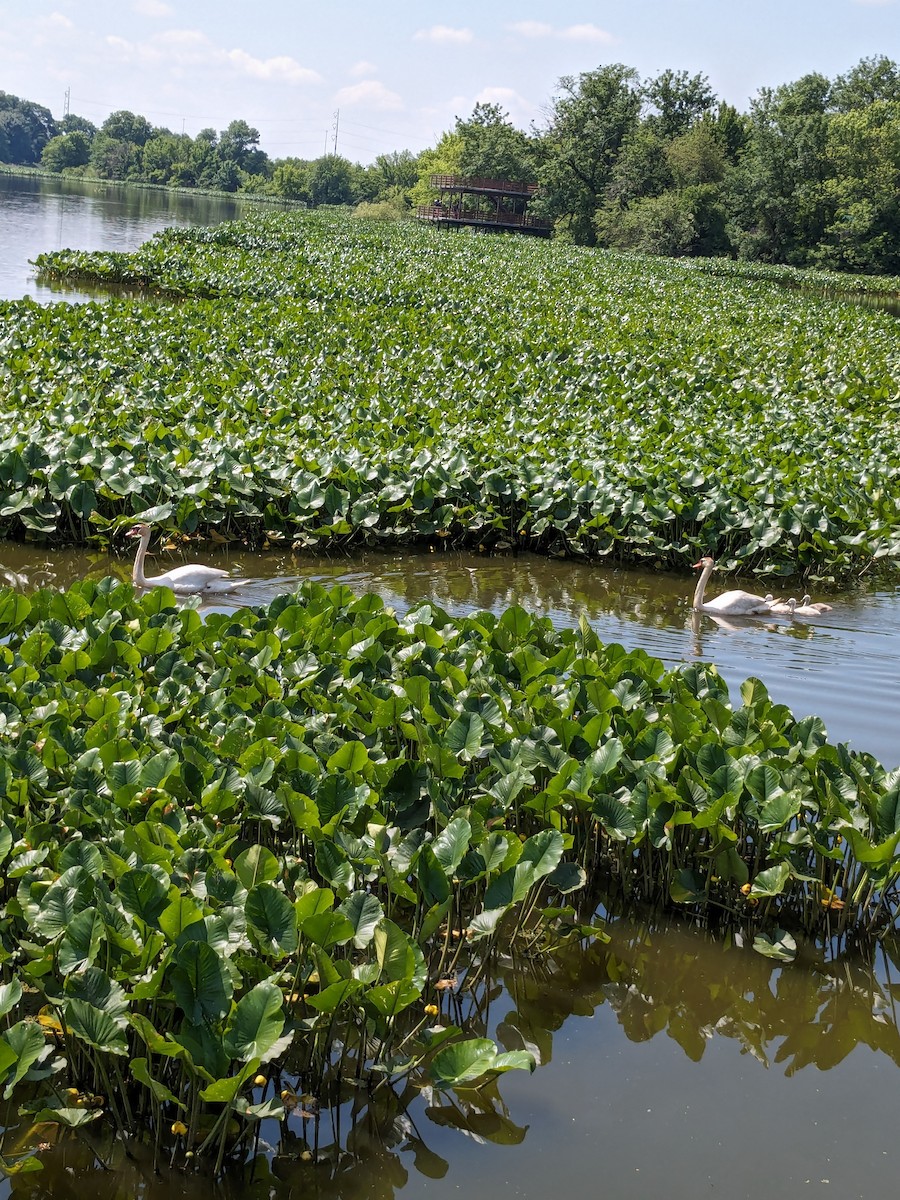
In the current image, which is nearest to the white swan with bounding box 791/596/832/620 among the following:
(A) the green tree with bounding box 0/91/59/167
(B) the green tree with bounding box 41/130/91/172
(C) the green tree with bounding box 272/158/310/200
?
(C) the green tree with bounding box 272/158/310/200

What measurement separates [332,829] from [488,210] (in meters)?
77.4

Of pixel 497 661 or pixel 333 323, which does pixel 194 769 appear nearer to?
pixel 497 661

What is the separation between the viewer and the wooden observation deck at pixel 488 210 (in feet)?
231

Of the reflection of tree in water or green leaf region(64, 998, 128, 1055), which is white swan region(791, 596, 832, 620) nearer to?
the reflection of tree in water

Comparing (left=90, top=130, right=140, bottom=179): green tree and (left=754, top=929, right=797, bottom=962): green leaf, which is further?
(left=90, top=130, right=140, bottom=179): green tree

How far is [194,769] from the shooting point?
12.8 ft

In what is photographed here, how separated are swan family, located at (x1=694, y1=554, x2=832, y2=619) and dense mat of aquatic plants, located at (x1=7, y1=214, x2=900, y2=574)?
1.12 m

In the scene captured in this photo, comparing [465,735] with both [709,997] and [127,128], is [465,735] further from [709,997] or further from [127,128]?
[127,128]

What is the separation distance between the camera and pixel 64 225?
50.5 meters

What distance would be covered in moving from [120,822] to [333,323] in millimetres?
16819

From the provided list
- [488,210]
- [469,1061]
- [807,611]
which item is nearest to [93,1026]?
[469,1061]

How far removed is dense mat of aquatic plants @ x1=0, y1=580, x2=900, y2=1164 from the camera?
2.89 meters

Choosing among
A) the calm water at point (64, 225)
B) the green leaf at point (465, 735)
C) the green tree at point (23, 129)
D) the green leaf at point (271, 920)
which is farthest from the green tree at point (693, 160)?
the green tree at point (23, 129)

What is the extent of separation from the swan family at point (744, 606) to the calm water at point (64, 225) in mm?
19617
